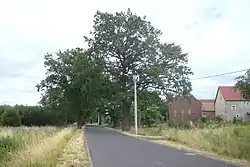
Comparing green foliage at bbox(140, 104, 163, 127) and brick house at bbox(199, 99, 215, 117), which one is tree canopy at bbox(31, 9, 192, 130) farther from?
brick house at bbox(199, 99, 215, 117)

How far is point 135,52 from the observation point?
55188 millimetres

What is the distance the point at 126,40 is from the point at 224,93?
5288cm

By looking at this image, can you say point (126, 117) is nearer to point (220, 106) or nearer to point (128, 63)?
point (128, 63)

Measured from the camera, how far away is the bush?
71.2m

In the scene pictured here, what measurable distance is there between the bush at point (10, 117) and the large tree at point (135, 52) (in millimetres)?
24346

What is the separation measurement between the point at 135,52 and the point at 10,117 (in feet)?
97.4

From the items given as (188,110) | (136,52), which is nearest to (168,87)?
(136,52)

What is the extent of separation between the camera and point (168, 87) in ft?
180

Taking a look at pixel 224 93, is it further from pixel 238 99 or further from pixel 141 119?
pixel 141 119

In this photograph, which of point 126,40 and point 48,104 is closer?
point 126,40

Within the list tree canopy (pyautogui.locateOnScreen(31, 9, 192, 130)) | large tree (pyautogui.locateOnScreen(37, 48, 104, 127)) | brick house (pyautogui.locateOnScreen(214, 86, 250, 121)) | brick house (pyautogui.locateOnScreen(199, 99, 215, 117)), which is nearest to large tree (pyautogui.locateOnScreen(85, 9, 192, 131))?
tree canopy (pyautogui.locateOnScreen(31, 9, 192, 130))

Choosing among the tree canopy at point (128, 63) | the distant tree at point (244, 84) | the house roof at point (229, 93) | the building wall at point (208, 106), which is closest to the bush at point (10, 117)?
the tree canopy at point (128, 63)

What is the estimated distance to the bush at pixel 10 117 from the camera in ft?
234

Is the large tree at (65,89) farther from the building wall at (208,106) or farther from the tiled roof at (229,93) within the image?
the building wall at (208,106)
